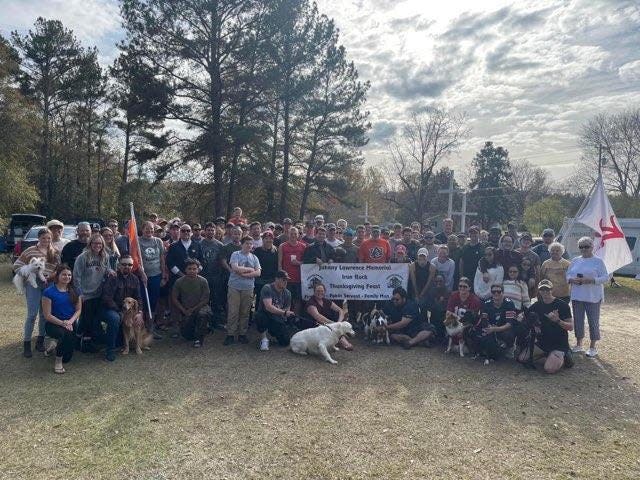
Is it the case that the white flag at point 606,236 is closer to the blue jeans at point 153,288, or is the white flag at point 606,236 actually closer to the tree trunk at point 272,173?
the blue jeans at point 153,288

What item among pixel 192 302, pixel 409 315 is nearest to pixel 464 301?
pixel 409 315

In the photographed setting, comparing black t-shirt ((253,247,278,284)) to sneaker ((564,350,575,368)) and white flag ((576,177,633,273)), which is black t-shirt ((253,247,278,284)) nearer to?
sneaker ((564,350,575,368))

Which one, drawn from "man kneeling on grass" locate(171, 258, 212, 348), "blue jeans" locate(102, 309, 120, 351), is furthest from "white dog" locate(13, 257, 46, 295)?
"man kneeling on grass" locate(171, 258, 212, 348)

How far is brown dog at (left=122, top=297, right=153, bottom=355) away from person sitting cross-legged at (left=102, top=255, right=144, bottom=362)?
0.12ft

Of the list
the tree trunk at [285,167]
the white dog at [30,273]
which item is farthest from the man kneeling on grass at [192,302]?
the tree trunk at [285,167]

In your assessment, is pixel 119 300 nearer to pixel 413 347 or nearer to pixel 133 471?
pixel 133 471

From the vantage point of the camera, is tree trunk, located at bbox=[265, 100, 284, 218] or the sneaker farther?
tree trunk, located at bbox=[265, 100, 284, 218]

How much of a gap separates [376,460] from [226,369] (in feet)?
10.0

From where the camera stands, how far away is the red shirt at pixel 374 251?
8.91 m

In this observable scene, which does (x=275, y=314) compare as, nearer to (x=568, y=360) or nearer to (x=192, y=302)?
(x=192, y=302)

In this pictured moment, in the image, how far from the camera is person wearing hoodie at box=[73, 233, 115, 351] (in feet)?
22.4

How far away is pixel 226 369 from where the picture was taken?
6535 millimetres

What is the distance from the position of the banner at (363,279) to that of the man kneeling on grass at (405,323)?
481 millimetres

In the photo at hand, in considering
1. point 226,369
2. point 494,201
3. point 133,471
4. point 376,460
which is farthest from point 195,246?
point 494,201
